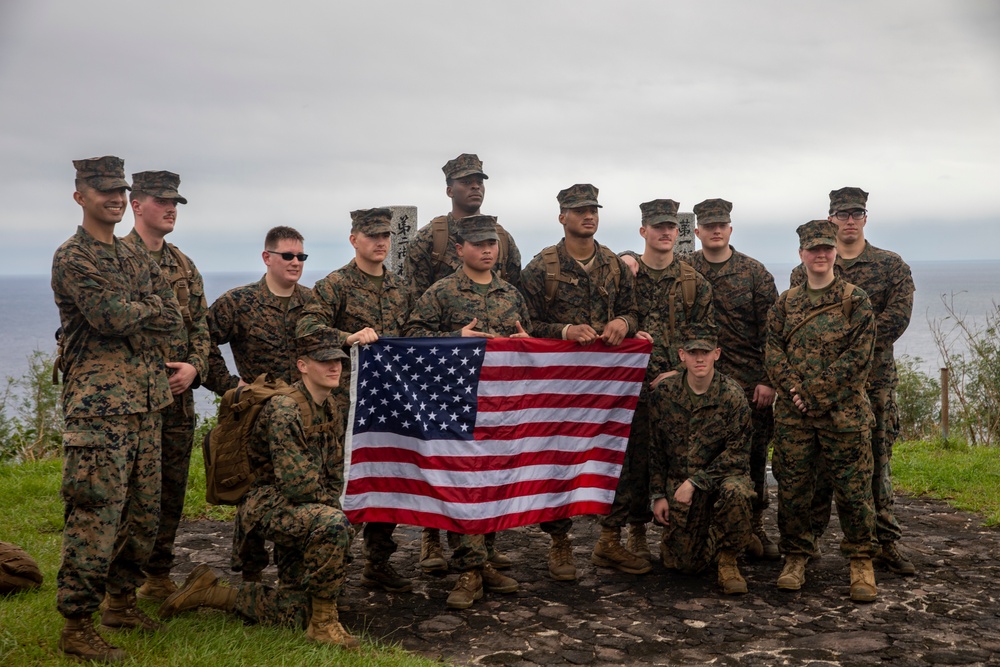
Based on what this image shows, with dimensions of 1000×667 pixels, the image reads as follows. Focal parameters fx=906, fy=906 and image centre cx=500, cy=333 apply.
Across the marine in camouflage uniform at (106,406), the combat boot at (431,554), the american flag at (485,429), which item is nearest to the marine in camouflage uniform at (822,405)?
the american flag at (485,429)

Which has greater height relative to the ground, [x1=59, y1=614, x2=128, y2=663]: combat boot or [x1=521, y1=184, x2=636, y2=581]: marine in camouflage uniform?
[x1=521, y1=184, x2=636, y2=581]: marine in camouflage uniform

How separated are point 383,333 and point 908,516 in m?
5.45

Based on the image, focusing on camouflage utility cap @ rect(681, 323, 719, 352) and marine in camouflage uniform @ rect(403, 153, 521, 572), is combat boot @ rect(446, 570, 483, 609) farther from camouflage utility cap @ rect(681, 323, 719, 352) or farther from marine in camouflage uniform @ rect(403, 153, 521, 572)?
camouflage utility cap @ rect(681, 323, 719, 352)

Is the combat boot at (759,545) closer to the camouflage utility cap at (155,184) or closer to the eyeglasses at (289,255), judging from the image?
the eyeglasses at (289,255)

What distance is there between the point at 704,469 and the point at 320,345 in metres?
3.06

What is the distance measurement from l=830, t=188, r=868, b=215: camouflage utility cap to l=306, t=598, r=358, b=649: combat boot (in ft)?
15.8

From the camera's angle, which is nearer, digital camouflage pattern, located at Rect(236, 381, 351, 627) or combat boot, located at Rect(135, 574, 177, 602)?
digital camouflage pattern, located at Rect(236, 381, 351, 627)

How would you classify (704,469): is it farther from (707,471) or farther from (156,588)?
(156,588)

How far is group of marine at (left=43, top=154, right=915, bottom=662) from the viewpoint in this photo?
17.2ft

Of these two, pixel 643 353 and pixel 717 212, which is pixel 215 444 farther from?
pixel 717 212

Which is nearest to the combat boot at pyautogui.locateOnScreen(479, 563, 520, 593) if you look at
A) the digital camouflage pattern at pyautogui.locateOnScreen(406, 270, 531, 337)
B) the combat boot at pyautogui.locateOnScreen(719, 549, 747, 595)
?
the combat boot at pyautogui.locateOnScreen(719, 549, 747, 595)

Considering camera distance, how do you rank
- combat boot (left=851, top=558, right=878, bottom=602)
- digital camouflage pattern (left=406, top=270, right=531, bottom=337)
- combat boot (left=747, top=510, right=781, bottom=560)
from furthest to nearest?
combat boot (left=747, top=510, right=781, bottom=560) → digital camouflage pattern (left=406, top=270, right=531, bottom=337) → combat boot (left=851, top=558, right=878, bottom=602)

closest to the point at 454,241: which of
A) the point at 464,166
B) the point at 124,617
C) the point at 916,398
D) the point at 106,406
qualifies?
the point at 464,166

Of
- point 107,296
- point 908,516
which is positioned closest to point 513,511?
point 107,296
